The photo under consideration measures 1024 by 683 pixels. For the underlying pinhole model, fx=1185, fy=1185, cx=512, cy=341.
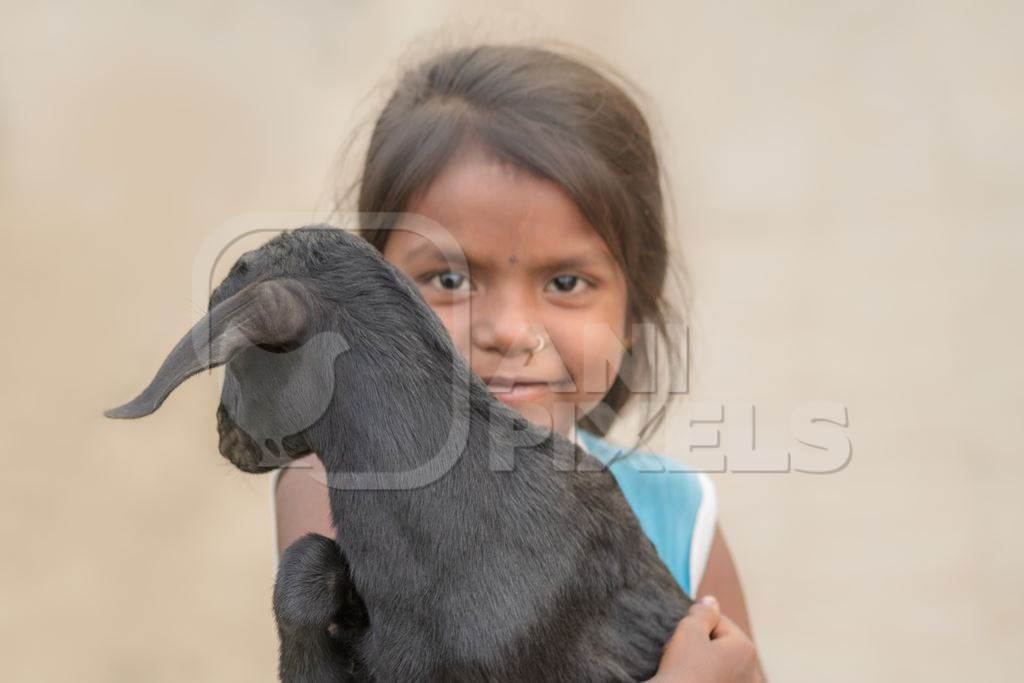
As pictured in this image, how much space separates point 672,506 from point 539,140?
0.81 metres

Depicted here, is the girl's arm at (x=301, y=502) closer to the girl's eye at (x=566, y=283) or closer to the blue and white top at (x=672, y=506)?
the blue and white top at (x=672, y=506)

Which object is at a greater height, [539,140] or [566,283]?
[539,140]

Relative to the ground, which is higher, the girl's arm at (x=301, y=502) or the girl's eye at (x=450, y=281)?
the girl's eye at (x=450, y=281)

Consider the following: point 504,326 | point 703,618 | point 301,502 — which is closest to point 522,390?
point 504,326

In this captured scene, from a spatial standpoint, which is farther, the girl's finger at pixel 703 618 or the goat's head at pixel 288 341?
the girl's finger at pixel 703 618

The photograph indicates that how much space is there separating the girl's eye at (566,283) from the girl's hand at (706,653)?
607mm

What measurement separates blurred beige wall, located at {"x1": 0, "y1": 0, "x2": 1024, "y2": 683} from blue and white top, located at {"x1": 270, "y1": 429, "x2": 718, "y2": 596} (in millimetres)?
1221

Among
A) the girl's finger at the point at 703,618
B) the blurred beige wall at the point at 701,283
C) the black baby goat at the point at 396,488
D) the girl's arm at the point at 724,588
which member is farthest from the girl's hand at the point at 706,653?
the blurred beige wall at the point at 701,283

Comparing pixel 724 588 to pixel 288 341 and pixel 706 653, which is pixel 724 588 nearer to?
pixel 706 653

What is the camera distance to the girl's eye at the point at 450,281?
199 centimetres

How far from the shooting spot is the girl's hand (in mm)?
1576

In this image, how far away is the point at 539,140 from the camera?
2.08 m

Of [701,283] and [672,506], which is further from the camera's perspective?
[701,283]

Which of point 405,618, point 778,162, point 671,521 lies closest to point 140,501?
point 671,521
